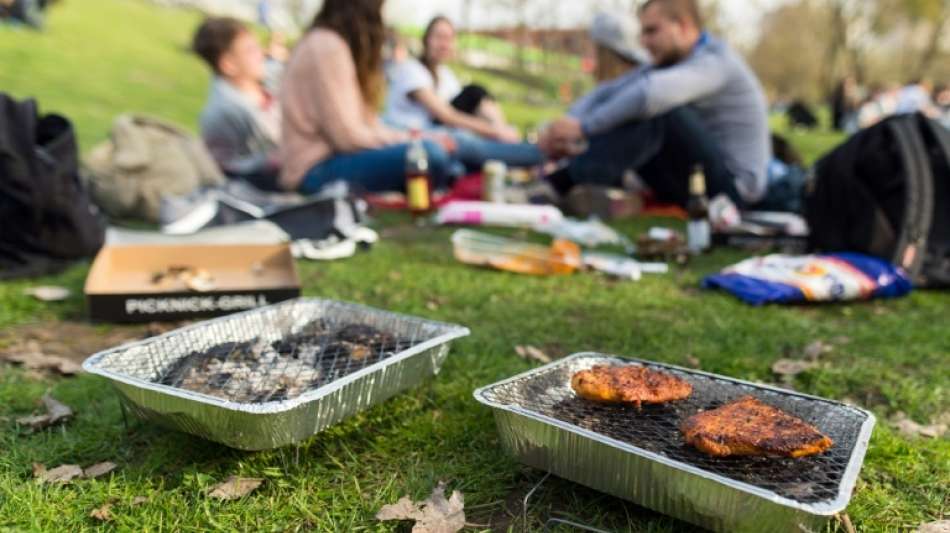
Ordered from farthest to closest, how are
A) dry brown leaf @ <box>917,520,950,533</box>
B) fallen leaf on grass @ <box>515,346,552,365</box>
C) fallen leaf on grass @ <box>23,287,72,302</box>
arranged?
fallen leaf on grass @ <box>23,287,72,302</box>, fallen leaf on grass @ <box>515,346,552,365</box>, dry brown leaf @ <box>917,520,950,533</box>

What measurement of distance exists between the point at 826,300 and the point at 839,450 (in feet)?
6.93

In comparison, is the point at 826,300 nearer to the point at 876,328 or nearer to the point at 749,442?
the point at 876,328

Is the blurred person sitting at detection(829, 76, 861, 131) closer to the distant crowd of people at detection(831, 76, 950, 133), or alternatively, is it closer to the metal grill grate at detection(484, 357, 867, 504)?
the distant crowd of people at detection(831, 76, 950, 133)

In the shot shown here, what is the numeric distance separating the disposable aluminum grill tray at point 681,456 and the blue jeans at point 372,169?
4386 mm

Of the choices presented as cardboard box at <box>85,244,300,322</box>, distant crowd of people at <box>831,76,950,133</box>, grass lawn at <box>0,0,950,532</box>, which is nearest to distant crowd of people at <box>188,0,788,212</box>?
grass lawn at <box>0,0,950,532</box>

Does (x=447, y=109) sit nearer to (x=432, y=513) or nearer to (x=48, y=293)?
(x=48, y=293)

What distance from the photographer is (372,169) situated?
634cm

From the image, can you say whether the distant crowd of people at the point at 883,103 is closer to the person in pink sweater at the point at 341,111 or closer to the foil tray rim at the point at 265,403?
the person in pink sweater at the point at 341,111

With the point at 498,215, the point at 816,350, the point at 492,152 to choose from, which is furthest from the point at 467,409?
the point at 492,152

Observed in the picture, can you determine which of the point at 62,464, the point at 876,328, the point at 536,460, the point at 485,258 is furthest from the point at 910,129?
the point at 62,464

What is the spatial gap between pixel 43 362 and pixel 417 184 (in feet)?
11.5

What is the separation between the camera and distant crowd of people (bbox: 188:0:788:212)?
5.62m

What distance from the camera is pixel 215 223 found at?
15.6 ft

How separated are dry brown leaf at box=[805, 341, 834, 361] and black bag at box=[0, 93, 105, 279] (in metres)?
3.69
